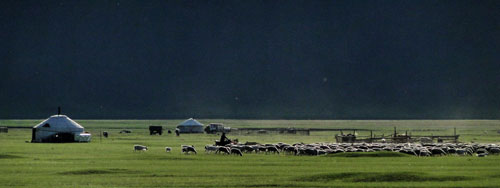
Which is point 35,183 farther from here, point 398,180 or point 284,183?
point 398,180

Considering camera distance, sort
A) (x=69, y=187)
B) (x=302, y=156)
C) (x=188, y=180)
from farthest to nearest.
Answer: (x=302, y=156), (x=188, y=180), (x=69, y=187)

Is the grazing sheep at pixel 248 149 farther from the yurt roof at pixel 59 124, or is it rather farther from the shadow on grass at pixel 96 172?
the yurt roof at pixel 59 124

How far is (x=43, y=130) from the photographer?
89.1m

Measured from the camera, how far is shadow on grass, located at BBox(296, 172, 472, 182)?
37000mm

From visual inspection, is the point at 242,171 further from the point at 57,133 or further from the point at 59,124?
the point at 59,124

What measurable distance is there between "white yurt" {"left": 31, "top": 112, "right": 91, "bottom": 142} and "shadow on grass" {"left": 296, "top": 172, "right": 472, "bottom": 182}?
183 feet

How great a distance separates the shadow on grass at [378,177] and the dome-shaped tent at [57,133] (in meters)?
55.9

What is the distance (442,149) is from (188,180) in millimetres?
30789

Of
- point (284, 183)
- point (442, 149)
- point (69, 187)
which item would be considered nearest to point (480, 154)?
point (442, 149)

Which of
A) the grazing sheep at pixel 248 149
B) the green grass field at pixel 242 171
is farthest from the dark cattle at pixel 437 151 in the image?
the grazing sheep at pixel 248 149

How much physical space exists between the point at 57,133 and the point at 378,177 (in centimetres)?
5867

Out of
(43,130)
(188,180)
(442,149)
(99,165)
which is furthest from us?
(43,130)

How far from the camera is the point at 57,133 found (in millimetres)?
89375

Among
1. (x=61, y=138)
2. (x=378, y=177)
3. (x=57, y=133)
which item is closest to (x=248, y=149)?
(x=378, y=177)
